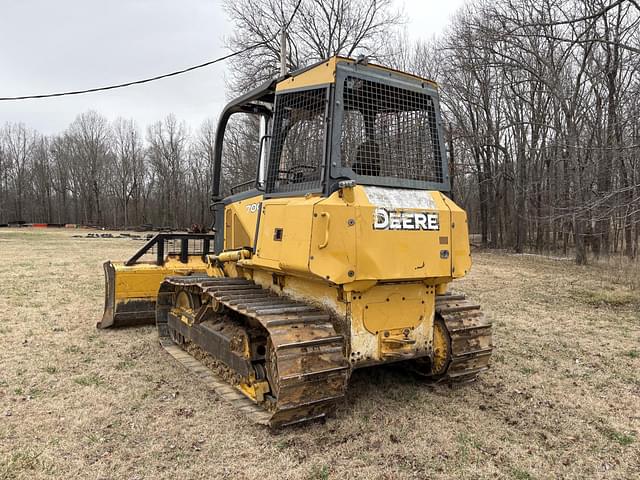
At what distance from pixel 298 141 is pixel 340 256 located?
140 centimetres

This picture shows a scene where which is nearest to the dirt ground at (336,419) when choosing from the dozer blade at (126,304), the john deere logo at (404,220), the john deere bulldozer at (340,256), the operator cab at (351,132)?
the dozer blade at (126,304)

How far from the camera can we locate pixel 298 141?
15.1ft

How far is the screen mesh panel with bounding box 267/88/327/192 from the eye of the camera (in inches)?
168

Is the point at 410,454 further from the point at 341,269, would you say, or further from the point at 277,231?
the point at 277,231

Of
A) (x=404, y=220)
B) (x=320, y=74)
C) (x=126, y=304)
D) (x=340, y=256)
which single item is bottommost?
(x=126, y=304)

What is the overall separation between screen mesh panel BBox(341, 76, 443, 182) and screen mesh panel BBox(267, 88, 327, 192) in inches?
9.7

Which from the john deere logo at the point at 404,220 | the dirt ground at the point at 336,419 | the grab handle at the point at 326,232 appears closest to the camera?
the dirt ground at the point at 336,419

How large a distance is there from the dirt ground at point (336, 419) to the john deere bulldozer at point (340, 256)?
322 millimetres

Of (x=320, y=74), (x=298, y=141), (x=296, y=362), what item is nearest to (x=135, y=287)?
(x=298, y=141)

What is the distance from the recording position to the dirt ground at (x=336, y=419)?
11.5ft

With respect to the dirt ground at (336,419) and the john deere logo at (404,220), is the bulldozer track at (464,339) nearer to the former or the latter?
the dirt ground at (336,419)

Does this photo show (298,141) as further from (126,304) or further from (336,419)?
(126,304)

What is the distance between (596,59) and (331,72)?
20339 millimetres

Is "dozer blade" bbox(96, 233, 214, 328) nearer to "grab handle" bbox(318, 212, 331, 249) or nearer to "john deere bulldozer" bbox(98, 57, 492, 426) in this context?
"john deere bulldozer" bbox(98, 57, 492, 426)
